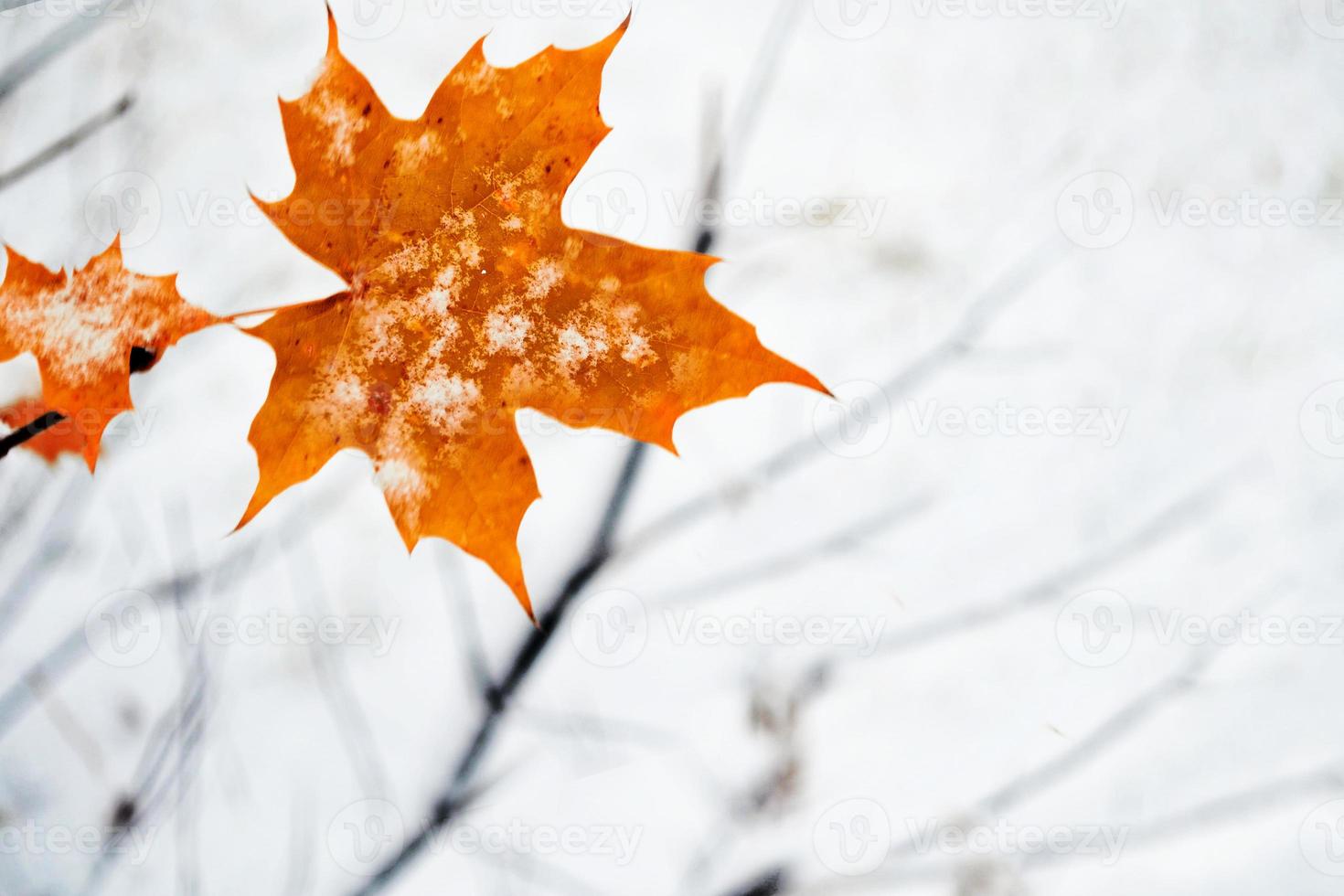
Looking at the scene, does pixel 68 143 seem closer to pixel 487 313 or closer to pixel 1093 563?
pixel 487 313

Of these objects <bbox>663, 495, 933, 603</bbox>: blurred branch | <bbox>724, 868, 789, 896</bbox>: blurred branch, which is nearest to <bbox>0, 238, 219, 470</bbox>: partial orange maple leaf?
<bbox>663, 495, 933, 603</bbox>: blurred branch

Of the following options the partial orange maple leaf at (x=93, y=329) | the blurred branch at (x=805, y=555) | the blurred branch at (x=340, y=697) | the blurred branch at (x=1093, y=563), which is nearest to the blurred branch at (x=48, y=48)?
the partial orange maple leaf at (x=93, y=329)

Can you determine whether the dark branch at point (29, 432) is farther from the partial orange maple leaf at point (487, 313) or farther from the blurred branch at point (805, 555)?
the blurred branch at point (805, 555)

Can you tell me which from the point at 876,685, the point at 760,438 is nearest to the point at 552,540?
the point at 760,438

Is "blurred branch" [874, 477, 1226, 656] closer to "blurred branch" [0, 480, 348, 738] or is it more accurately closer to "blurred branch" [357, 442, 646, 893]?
"blurred branch" [357, 442, 646, 893]

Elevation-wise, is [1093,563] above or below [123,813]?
below

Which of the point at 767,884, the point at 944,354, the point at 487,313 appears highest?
the point at 487,313

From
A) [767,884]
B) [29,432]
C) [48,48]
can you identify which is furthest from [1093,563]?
[48,48]
